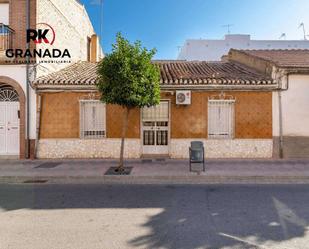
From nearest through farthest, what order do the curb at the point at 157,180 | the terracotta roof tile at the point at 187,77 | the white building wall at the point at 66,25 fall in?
the curb at the point at 157,180, the terracotta roof tile at the point at 187,77, the white building wall at the point at 66,25

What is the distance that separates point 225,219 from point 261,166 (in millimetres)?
5343

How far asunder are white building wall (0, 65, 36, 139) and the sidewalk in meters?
1.71

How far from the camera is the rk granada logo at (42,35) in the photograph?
35.3ft

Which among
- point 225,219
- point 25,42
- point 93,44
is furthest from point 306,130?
point 93,44

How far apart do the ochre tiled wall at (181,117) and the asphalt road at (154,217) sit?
3960mm

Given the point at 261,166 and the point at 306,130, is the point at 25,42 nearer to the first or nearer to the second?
the point at 261,166

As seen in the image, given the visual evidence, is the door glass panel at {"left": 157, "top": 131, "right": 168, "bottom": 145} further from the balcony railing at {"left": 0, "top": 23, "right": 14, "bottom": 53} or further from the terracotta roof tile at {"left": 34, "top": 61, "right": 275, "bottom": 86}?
the balcony railing at {"left": 0, "top": 23, "right": 14, "bottom": 53}

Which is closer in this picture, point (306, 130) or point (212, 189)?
point (212, 189)

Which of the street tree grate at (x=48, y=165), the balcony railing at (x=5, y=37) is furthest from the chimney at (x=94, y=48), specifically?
the street tree grate at (x=48, y=165)

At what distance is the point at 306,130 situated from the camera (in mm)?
11023

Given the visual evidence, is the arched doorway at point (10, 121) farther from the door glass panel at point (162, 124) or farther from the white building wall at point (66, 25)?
the door glass panel at point (162, 124)

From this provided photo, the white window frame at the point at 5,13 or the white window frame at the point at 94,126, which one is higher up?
the white window frame at the point at 5,13

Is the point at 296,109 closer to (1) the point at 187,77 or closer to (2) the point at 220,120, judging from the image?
(2) the point at 220,120

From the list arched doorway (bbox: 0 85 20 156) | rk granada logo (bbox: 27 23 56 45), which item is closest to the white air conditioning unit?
rk granada logo (bbox: 27 23 56 45)
